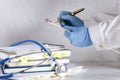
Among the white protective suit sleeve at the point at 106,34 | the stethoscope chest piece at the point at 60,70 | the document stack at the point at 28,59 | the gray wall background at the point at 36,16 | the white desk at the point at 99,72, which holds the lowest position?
the white desk at the point at 99,72

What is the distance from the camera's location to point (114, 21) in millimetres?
1166

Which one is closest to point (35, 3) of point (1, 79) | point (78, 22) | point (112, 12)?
point (78, 22)

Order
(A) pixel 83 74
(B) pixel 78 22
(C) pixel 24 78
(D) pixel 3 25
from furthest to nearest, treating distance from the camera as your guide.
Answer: (D) pixel 3 25, (B) pixel 78 22, (A) pixel 83 74, (C) pixel 24 78

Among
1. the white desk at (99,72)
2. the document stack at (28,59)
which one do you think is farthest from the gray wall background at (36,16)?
the document stack at (28,59)

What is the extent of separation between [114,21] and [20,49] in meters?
0.42

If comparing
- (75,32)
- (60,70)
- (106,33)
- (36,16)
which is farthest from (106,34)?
(36,16)

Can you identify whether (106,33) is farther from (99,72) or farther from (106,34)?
(99,72)

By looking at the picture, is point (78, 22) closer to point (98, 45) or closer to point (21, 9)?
point (98, 45)

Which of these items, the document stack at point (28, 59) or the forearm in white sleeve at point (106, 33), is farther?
the forearm in white sleeve at point (106, 33)

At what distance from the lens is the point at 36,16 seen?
148cm

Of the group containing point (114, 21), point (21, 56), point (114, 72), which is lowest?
point (114, 72)

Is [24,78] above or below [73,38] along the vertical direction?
below

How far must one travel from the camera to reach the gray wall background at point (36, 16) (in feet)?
4.79

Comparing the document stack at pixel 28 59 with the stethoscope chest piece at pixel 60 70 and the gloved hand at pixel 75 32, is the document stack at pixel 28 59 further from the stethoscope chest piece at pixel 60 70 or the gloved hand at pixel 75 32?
the gloved hand at pixel 75 32
